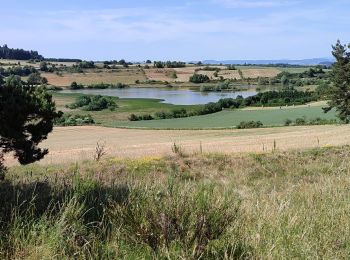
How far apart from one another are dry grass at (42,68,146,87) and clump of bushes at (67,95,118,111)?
→ 37599mm

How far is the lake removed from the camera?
12838 centimetres

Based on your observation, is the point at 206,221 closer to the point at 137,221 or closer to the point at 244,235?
the point at 244,235

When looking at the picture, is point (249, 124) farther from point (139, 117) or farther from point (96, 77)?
point (96, 77)

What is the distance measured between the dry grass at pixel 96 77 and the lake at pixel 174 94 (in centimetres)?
711

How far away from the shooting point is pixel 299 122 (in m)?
73.8

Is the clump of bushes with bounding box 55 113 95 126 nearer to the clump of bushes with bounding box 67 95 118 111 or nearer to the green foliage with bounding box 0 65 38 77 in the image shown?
the green foliage with bounding box 0 65 38 77

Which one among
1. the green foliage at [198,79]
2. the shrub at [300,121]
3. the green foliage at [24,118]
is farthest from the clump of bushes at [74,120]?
the green foliage at [198,79]

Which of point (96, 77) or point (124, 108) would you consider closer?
point (124, 108)

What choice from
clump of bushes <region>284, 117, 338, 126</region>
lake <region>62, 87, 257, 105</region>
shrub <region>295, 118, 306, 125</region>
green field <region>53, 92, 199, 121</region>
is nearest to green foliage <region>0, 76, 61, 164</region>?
shrub <region>295, 118, 306, 125</region>

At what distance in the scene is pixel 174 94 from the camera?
152500 mm

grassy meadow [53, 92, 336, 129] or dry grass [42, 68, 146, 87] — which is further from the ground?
dry grass [42, 68, 146, 87]

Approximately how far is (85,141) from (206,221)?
5340cm

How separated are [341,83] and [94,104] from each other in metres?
65.0

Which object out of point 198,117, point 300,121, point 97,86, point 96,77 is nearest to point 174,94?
point 97,86
